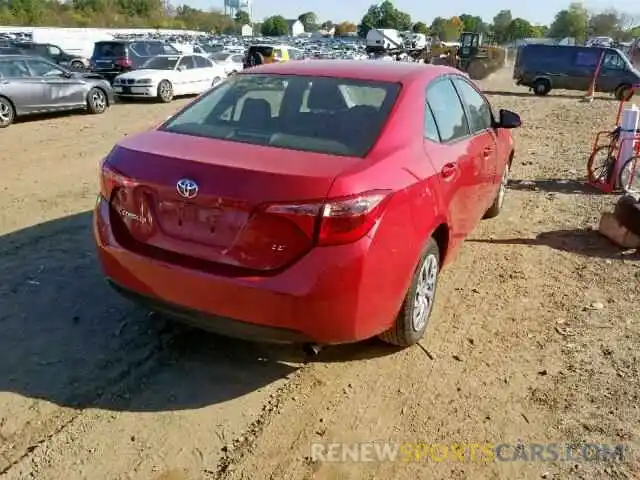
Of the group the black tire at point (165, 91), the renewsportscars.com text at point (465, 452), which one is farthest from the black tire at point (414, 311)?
the black tire at point (165, 91)

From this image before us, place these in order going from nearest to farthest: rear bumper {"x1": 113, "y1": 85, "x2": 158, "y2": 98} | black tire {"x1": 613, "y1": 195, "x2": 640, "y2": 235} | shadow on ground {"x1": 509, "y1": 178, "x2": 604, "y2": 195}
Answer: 1. black tire {"x1": 613, "y1": 195, "x2": 640, "y2": 235}
2. shadow on ground {"x1": 509, "y1": 178, "x2": 604, "y2": 195}
3. rear bumper {"x1": 113, "y1": 85, "x2": 158, "y2": 98}

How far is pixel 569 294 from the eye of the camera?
4.65 m

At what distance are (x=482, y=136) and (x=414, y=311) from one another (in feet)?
6.05

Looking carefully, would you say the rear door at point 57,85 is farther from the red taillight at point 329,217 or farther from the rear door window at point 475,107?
the red taillight at point 329,217

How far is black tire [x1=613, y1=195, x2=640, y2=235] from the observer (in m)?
5.39

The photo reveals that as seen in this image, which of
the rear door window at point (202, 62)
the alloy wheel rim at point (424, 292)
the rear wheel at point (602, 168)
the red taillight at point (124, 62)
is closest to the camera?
the alloy wheel rim at point (424, 292)

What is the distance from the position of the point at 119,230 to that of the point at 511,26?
105496mm

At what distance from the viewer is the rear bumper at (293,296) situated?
9.12 feet

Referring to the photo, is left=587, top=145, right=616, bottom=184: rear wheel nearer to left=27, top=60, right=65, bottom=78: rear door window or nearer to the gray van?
left=27, top=60, right=65, bottom=78: rear door window

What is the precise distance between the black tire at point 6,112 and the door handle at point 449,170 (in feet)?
36.9

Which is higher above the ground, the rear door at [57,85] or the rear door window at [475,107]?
the rear door window at [475,107]

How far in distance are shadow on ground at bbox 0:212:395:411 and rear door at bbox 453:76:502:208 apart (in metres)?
1.72

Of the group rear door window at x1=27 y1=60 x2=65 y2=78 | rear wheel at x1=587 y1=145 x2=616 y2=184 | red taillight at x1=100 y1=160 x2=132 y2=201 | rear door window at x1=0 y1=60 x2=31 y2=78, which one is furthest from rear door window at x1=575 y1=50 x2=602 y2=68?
red taillight at x1=100 y1=160 x2=132 y2=201

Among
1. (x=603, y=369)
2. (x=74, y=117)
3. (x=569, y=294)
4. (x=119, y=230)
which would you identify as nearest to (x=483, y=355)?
(x=603, y=369)
